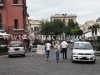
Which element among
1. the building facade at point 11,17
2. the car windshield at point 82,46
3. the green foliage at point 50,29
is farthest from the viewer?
the green foliage at point 50,29

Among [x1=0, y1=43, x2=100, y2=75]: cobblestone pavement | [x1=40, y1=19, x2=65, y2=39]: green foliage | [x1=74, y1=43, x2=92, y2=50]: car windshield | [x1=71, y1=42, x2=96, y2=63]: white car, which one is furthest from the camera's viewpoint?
[x1=40, y1=19, x2=65, y2=39]: green foliage

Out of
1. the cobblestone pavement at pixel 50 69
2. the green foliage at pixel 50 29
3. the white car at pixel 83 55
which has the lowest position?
the cobblestone pavement at pixel 50 69

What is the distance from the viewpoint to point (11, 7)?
59.2 metres

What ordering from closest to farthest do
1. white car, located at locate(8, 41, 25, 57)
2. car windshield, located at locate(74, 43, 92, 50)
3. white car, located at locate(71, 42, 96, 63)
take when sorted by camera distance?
white car, located at locate(71, 42, 96, 63)
car windshield, located at locate(74, 43, 92, 50)
white car, located at locate(8, 41, 25, 57)

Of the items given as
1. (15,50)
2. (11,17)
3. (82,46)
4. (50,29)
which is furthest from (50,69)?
(50,29)

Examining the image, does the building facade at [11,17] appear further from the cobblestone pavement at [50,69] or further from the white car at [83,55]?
the cobblestone pavement at [50,69]

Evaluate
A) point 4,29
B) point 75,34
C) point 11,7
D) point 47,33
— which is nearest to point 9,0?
point 11,7

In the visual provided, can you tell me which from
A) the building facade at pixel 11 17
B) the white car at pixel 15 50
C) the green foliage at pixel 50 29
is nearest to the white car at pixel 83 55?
the white car at pixel 15 50

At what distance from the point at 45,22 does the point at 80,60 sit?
65.9m

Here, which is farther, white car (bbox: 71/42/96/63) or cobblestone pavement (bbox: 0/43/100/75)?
white car (bbox: 71/42/96/63)

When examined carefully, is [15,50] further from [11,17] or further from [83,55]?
[11,17]

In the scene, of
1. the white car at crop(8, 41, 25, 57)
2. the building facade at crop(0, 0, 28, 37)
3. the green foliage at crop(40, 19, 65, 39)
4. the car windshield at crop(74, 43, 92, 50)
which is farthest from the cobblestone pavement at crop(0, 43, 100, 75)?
the green foliage at crop(40, 19, 65, 39)

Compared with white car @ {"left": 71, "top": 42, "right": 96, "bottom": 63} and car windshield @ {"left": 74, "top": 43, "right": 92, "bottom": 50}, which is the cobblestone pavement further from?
car windshield @ {"left": 74, "top": 43, "right": 92, "bottom": 50}

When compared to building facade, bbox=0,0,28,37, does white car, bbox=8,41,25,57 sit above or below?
below
